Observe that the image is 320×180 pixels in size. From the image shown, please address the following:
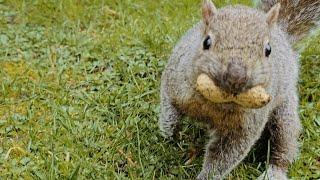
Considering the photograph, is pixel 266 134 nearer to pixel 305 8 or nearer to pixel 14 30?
pixel 305 8

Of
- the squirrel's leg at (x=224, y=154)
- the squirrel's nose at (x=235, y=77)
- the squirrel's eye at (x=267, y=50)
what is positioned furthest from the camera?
the squirrel's leg at (x=224, y=154)

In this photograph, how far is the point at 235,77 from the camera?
2.69 meters

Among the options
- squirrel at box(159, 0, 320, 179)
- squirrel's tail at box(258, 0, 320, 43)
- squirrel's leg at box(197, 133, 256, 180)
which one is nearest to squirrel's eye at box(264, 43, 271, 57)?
squirrel at box(159, 0, 320, 179)

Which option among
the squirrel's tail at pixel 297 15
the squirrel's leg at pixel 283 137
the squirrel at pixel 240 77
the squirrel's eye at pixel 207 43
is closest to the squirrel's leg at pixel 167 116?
the squirrel at pixel 240 77

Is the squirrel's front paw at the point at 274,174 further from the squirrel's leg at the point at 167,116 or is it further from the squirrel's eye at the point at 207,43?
the squirrel's eye at the point at 207,43

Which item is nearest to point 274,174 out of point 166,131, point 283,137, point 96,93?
point 283,137

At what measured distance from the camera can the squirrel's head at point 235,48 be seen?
2719mm

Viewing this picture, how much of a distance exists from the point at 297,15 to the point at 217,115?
101 cm

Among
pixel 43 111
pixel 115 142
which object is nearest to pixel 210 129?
pixel 115 142

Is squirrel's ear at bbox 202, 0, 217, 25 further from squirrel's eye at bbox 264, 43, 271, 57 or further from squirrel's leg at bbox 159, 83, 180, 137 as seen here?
squirrel's leg at bbox 159, 83, 180, 137

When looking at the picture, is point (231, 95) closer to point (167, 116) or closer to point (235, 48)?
point (235, 48)

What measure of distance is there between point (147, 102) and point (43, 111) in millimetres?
563

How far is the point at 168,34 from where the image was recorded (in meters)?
4.67

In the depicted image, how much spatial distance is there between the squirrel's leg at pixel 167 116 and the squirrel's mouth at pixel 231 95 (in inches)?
22.6
